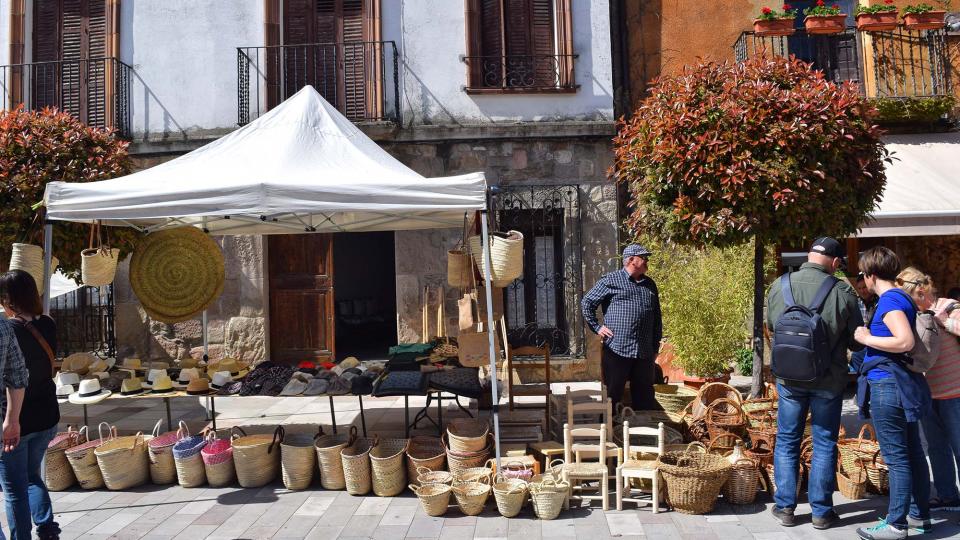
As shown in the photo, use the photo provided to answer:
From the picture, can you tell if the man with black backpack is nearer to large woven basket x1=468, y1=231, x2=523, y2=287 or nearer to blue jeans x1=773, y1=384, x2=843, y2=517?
blue jeans x1=773, y1=384, x2=843, y2=517

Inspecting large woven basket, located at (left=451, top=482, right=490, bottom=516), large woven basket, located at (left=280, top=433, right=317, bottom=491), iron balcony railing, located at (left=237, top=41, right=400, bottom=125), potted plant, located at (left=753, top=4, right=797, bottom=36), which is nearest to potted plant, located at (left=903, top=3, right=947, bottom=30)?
potted plant, located at (left=753, top=4, right=797, bottom=36)

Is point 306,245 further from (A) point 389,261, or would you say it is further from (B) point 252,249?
(A) point 389,261

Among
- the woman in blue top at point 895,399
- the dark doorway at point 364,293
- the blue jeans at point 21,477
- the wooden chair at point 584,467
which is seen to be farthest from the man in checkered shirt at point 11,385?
the dark doorway at point 364,293

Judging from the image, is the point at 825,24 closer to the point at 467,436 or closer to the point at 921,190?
the point at 921,190

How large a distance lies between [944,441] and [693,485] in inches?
54.8

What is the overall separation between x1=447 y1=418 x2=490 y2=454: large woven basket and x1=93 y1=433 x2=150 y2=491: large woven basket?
216 cm

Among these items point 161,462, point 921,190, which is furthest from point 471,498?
Answer: point 921,190

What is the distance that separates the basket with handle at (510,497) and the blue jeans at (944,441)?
229 cm

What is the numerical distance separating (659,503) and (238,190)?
10.9 feet

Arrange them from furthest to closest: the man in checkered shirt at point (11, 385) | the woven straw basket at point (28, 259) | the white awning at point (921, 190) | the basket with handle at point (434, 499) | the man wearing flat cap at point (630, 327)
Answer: the white awning at point (921, 190)
the man wearing flat cap at point (630, 327)
the woven straw basket at point (28, 259)
the basket with handle at point (434, 499)
the man in checkered shirt at point (11, 385)

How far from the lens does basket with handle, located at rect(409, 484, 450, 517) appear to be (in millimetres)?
4270

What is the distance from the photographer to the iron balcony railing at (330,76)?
9156 millimetres

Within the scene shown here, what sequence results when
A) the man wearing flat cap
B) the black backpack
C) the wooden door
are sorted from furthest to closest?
the wooden door → the man wearing flat cap → the black backpack

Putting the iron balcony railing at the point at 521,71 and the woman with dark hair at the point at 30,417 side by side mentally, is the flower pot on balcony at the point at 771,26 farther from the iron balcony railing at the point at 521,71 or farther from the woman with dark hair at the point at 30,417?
the woman with dark hair at the point at 30,417
